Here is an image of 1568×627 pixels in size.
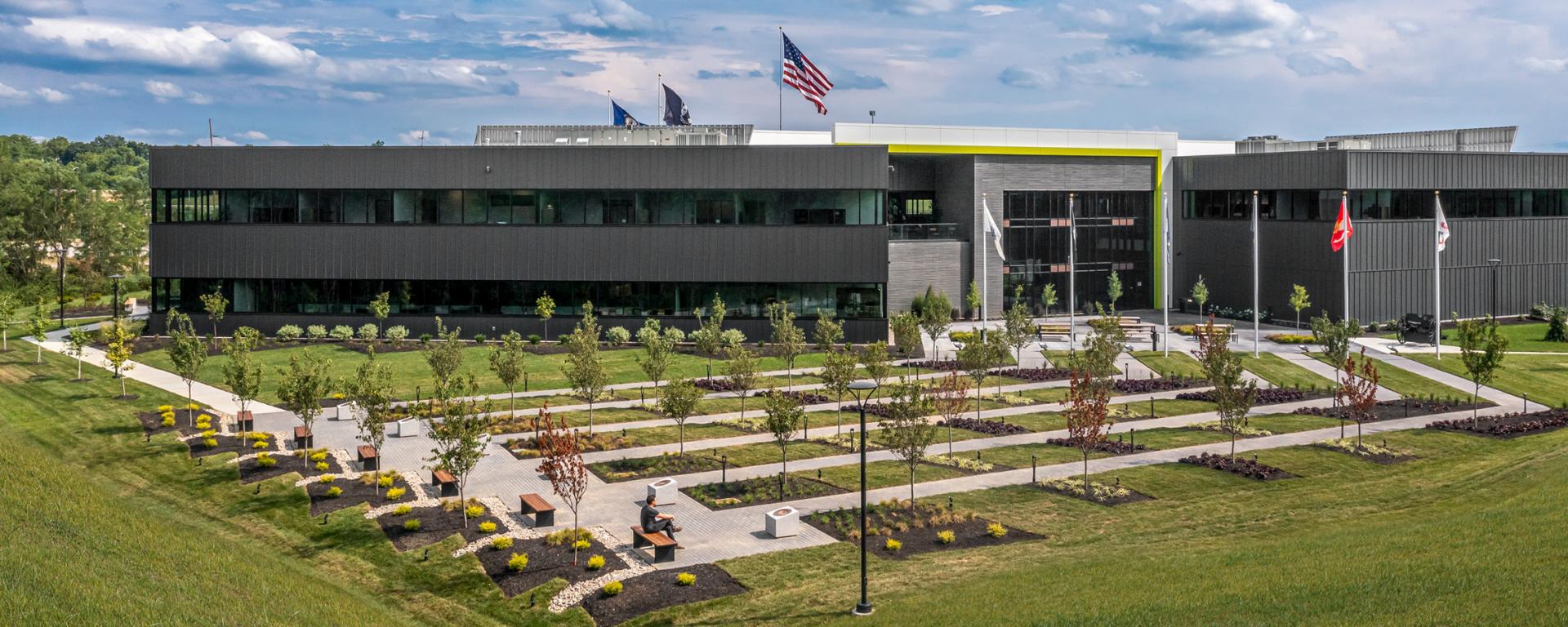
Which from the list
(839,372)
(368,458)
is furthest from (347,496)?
(839,372)

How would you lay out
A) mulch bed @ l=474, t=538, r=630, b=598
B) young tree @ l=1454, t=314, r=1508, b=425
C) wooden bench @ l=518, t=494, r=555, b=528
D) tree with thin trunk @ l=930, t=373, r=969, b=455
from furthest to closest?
young tree @ l=1454, t=314, r=1508, b=425
tree with thin trunk @ l=930, t=373, r=969, b=455
wooden bench @ l=518, t=494, r=555, b=528
mulch bed @ l=474, t=538, r=630, b=598

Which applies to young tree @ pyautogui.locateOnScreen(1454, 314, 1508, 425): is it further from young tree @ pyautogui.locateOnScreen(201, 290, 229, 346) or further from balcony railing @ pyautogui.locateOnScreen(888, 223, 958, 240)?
young tree @ pyautogui.locateOnScreen(201, 290, 229, 346)

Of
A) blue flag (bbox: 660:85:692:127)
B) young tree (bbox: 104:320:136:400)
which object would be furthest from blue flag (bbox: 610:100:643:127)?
young tree (bbox: 104:320:136:400)

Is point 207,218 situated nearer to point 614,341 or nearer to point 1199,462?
point 614,341

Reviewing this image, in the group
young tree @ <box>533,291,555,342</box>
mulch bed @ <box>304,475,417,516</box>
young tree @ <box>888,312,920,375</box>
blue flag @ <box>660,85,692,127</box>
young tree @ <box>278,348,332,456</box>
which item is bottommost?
mulch bed @ <box>304,475,417,516</box>

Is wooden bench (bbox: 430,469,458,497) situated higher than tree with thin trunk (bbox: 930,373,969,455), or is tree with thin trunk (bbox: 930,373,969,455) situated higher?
tree with thin trunk (bbox: 930,373,969,455)

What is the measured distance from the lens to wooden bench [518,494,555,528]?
2917 cm

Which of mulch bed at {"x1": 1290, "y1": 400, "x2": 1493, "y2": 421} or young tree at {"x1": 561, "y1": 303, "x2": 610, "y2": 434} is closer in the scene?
young tree at {"x1": 561, "y1": 303, "x2": 610, "y2": 434}

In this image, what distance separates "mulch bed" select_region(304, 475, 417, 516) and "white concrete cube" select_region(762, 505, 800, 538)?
9.49 metres

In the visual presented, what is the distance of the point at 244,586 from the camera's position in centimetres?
2191

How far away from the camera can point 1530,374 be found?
5166 cm

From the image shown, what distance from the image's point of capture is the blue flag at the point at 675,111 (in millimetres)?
67062

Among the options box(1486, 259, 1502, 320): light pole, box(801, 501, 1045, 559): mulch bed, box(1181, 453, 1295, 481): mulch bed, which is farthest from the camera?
box(1486, 259, 1502, 320): light pole

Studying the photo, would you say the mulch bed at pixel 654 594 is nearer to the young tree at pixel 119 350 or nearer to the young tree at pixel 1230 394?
the young tree at pixel 1230 394
